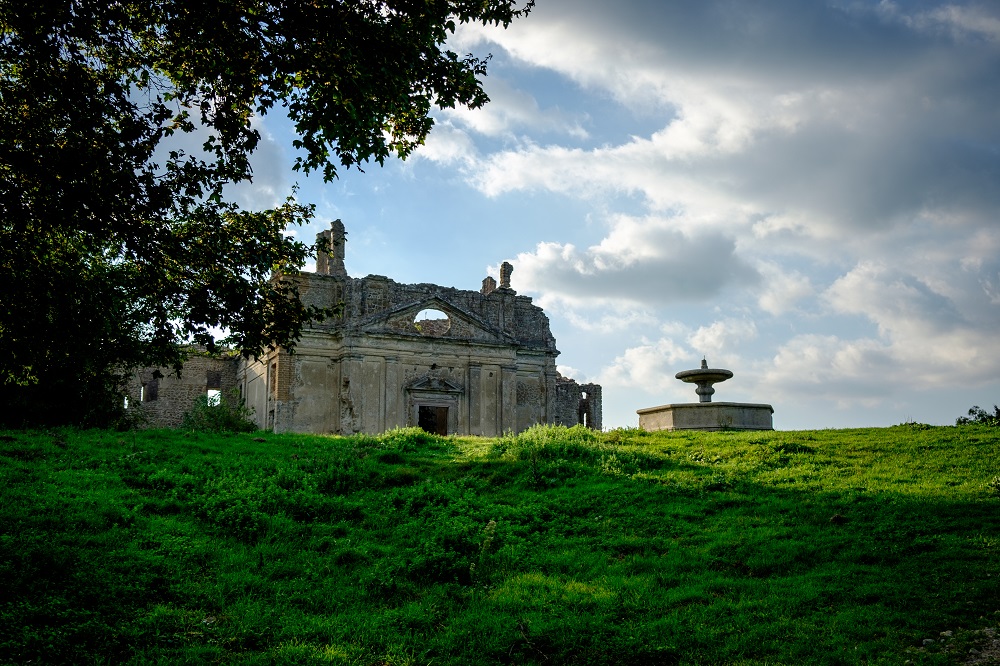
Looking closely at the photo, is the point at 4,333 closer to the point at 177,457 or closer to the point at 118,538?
the point at 118,538

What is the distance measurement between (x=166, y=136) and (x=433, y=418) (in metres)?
24.8

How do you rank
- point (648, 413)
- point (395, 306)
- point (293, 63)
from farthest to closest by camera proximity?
point (395, 306)
point (648, 413)
point (293, 63)

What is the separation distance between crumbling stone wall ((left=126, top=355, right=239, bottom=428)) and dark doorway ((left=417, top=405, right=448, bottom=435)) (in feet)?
31.5

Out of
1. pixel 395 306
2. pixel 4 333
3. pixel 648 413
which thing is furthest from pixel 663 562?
pixel 395 306

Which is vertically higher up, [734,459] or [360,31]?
[360,31]

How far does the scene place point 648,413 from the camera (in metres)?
20.7

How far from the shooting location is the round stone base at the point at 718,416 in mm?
19172

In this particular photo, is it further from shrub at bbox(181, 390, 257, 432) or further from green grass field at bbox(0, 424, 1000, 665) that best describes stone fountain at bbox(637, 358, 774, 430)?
shrub at bbox(181, 390, 257, 432)

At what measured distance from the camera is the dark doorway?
3309cm

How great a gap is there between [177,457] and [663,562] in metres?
9.57

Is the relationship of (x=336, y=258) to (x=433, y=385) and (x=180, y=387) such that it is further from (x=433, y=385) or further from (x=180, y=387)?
(x=180, y=387)

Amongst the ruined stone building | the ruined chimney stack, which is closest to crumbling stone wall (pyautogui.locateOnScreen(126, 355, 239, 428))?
the ruined stone building

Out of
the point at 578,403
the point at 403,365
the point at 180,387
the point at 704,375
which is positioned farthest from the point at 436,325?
the point at 704,375

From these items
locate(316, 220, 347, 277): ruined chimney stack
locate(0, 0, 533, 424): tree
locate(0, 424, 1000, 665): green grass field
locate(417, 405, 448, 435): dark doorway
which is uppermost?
locate(316, 220, 347, 277): ruined chimney stack
